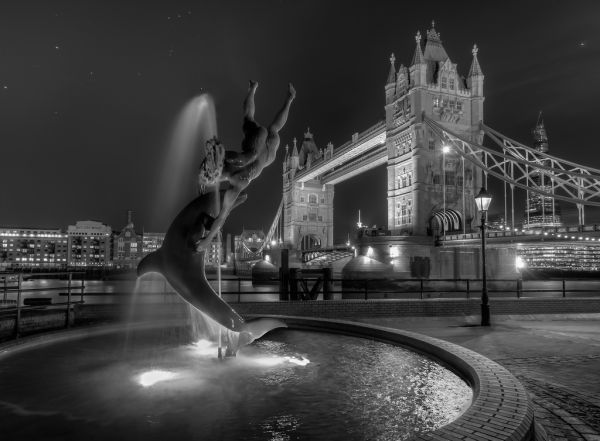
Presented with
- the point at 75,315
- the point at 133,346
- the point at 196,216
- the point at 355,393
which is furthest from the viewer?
the point at 75,315

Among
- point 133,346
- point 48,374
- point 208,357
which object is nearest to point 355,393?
point 208,357

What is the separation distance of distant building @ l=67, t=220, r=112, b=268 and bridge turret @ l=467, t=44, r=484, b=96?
411 ft

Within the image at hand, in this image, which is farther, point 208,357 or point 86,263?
point 86,263

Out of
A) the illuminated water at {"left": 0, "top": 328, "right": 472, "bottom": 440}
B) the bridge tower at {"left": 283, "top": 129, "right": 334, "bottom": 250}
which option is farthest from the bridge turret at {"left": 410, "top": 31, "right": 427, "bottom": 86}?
the illuminated water at {"left": 0, "top": 328, "right": 472, "bottom": 440}

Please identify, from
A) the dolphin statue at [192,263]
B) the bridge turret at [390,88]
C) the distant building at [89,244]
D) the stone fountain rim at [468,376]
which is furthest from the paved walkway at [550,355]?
the distant building at [89,244]

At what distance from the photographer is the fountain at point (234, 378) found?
3.77 meters

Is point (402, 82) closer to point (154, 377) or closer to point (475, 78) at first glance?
point (475, 78)

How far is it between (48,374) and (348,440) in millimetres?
3837

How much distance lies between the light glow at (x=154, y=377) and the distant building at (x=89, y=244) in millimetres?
152476

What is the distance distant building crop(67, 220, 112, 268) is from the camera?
148125 millimetres

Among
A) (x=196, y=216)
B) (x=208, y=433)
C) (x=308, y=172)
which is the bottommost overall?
(x=208, y=433)

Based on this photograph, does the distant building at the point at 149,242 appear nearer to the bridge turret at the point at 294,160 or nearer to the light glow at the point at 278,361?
the bridge turret at the point at 294,160

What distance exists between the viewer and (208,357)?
21.6 feet

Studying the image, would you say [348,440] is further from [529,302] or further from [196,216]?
[529,302]
